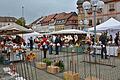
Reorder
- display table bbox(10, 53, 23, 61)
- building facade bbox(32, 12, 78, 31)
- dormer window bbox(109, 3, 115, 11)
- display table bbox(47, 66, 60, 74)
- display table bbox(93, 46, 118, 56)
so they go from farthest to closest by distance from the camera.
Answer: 1. building facade bbox(32, 12, 78, 31)
2. dormer window bbox(109, 3, 115, 11)
3. display table bbox(93, 46, 118, 56)
4. display table bbox(10, 53, 23, 61)
5. display table bbox(47, 66, 60, 74)

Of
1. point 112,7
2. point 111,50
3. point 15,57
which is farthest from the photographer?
point 112,7

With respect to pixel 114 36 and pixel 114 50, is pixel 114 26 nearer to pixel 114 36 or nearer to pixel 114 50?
pixel 114 50

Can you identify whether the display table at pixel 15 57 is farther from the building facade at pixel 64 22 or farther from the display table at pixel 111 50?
the building facade at pixel 64 22

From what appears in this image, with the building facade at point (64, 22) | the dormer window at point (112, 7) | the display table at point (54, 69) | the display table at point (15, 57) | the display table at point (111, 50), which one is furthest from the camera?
the building facade at point (64, 22)

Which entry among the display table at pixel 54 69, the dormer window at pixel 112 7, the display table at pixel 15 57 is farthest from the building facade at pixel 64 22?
the display table at pixel 54 69

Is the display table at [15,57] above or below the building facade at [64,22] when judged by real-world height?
below

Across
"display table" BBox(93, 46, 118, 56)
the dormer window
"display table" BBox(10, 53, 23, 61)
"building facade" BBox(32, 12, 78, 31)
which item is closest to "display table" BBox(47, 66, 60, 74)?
"display table" BBox(10, 53, 23, 61)

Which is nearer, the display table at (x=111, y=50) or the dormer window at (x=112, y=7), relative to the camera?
the display table at (x=111, y=50)

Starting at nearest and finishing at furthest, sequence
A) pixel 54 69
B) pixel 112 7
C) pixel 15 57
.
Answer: pixel 54 69, pixel 15 57, pixel 112 7

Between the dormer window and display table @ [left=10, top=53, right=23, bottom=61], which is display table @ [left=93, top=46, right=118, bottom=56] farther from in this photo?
the dormer window

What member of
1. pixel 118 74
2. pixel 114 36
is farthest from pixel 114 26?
pixel 118 74

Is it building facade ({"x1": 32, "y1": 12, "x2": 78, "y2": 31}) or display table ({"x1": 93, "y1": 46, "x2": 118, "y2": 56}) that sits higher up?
building facade ({"x1": 32, "y1": 12, "x2": 78, "y2": 31})

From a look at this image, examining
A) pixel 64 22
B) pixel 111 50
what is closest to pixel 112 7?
pixel 64 22

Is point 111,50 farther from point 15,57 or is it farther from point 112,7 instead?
point 112,7
